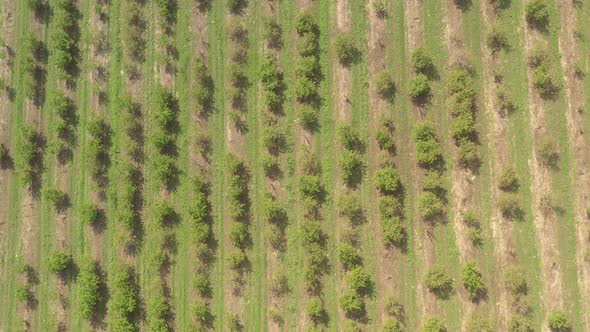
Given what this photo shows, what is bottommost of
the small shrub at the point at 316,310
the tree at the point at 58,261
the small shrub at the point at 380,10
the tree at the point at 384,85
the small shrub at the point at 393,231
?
the small shrub at the point at 316,310

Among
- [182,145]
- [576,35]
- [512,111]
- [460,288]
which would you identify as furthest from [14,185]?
[576,35]

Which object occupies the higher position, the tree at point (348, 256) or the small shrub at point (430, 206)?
the small shrub at point (430, 206)

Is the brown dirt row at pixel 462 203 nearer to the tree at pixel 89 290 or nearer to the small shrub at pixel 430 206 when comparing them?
the small shrub at pixel 430 206

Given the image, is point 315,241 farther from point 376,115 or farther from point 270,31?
point 270,31

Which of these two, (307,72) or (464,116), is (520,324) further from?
(307,72)

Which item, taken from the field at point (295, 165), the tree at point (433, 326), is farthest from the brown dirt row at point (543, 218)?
the tree at point (433, 326)

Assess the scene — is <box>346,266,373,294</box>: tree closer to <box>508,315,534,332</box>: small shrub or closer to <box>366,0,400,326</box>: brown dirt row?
<box>366,0,400,326</box>: brown dirt row

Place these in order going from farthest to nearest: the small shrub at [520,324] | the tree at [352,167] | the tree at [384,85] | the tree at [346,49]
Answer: the tree at [346,49]
the tree at [384,85]
the tree at [352,167]
the small shrub at [520,324]
